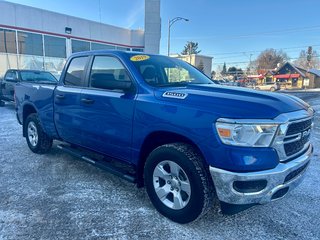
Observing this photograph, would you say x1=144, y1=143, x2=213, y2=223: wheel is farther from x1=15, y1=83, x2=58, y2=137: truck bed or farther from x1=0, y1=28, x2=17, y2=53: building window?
x1=0, y1=28, x2=17, y2=53: building window

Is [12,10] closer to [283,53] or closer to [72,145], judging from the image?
[72,145]

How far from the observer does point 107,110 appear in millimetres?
3531

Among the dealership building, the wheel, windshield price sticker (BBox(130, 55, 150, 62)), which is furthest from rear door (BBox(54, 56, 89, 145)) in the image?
the dealership building

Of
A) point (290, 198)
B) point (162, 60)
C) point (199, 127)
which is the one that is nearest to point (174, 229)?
point (199, 127)

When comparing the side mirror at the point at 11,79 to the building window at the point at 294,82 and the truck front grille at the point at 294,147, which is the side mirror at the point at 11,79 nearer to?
the truck front grille at the point at 294,147

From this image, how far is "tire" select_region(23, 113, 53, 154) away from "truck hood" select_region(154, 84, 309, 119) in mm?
3157

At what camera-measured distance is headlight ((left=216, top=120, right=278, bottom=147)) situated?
7.92 feet

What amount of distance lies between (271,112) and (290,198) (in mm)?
1778

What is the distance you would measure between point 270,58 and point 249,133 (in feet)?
305

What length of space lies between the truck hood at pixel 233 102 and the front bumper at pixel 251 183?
51 centimetres

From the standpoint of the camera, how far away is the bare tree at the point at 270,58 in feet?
282

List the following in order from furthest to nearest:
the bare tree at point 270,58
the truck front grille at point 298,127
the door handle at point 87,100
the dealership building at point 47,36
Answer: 1. the bare tree at point 270,58
2. the dealership building at point 47,36
3. the door handle at point 87,100
4. the truck front grille at point 298,127

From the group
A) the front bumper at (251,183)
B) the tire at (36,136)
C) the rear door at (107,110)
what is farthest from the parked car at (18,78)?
the front bumper at (251,183)

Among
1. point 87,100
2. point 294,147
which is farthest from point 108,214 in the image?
point 294,147
